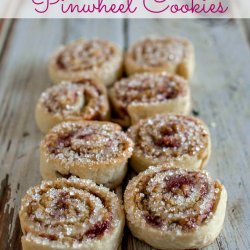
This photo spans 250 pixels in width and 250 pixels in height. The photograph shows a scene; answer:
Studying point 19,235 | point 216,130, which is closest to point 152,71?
point 216,130

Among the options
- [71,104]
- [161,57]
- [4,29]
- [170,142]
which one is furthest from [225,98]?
[4,29]

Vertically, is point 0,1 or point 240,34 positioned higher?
point 0,1

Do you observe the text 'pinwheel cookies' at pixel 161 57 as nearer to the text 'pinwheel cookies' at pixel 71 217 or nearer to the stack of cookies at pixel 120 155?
the stack of cookies at pixel 120 155

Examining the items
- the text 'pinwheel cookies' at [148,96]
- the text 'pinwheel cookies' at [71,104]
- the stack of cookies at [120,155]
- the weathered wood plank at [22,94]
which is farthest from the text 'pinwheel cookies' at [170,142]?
the weathered wood plank at [22,94]

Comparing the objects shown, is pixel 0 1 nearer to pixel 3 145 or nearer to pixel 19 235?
pixel 3 145

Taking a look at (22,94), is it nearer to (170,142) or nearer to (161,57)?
(161,57)

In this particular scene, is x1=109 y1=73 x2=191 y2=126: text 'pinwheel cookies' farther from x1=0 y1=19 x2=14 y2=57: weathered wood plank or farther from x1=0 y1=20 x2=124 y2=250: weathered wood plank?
x1=0 y1=19 x2=14 y2=57: weathered wood plank
